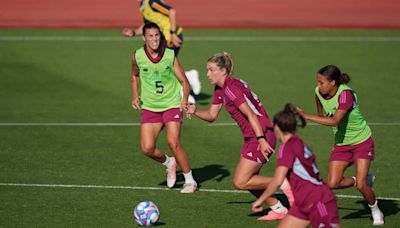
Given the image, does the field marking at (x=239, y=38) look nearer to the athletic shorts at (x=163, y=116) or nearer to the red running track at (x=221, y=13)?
the red running track at (x=221, y=13)

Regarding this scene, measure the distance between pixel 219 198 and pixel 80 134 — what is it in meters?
5.34

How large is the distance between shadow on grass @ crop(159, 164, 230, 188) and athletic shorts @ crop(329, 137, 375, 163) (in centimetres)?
294

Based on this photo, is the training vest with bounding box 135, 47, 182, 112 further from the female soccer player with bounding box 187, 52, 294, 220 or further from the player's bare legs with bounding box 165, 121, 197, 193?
the female soccer player with bounding box 187, 52, 294, 220

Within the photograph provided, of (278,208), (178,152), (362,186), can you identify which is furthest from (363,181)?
(178,152)

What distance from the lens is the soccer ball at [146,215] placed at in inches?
485

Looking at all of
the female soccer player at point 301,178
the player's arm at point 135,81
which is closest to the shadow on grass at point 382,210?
the female soccer player at point 301,178

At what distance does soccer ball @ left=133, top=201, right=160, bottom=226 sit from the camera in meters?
12.3

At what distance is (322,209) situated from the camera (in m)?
10.3

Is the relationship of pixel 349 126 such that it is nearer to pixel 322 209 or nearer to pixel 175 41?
pixel 322 209

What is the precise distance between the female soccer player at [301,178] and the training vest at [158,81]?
446 centimetres

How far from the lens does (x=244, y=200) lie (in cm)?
1405

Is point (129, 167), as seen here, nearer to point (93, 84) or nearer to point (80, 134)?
point (80, 134)

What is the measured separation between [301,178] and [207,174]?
5.45m

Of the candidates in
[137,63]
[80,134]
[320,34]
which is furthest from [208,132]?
[320,34]
